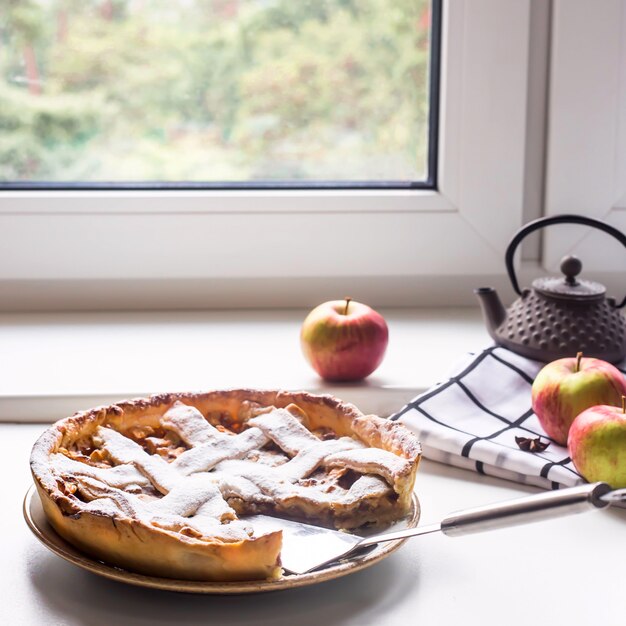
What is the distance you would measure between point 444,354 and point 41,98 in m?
0.68

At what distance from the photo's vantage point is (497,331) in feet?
4.00

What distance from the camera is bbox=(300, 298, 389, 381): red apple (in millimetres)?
1155

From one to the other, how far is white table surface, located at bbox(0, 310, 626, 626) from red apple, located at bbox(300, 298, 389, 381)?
3 centimetres

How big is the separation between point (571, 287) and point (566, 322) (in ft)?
0.15

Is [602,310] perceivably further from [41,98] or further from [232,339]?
[41,98]

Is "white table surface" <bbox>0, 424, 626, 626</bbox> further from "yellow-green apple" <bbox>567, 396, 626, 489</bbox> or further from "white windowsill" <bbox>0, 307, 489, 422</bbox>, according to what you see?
"white windowsill" <bbox>0, 307, 489, 422</bbox>

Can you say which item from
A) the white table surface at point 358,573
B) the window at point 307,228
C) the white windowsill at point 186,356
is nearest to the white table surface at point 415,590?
the white table surface at point 358,573

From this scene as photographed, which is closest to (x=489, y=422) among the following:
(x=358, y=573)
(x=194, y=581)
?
(x=358, y=573)

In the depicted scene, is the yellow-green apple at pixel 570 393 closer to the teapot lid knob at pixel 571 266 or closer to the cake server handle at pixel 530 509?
the teapot lid knob at pixel 571 266

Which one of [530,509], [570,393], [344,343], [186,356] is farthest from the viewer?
[186,356]

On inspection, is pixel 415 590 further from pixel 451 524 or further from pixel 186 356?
pixel 186 356

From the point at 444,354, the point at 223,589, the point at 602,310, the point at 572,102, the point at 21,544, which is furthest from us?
the point at 572,102

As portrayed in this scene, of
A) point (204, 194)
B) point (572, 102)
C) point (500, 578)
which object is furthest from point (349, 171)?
point (500, 578)

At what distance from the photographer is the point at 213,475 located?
2.85 ft
